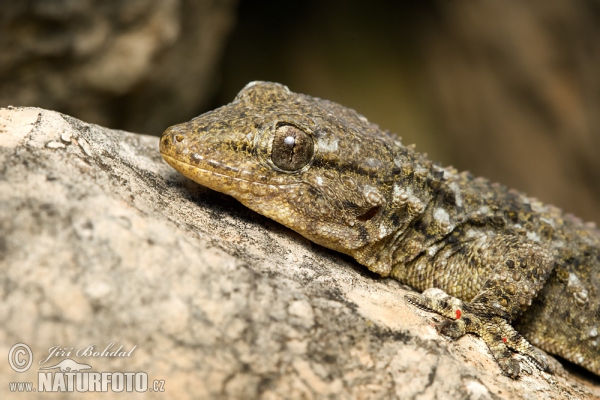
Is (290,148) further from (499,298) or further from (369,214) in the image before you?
(499,298)

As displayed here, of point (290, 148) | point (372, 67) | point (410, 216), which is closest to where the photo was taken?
point (290, 148)

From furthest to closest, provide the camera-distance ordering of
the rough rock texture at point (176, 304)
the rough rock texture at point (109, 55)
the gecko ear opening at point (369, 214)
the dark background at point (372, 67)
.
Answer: the dark background at point (372, 67)
the rough rock texture at point (109, 55)
the gecko ear opening at point (369, 214)
the rough rock texture at point (176, 304)

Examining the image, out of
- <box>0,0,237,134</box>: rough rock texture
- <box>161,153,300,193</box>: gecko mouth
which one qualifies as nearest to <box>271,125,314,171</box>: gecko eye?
<box>161,153,300,193</box>: gecko mouth

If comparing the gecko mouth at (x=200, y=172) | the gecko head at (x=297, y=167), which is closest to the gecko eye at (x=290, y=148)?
the gecko head at (x=297, y=167)

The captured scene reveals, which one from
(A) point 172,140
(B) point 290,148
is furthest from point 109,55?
(B) point 290,148

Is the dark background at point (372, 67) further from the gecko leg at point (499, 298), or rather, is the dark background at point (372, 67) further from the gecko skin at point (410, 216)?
the gecko leg at point (499, 298)

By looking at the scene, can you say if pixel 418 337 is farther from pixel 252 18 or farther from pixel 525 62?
pixel 252 18

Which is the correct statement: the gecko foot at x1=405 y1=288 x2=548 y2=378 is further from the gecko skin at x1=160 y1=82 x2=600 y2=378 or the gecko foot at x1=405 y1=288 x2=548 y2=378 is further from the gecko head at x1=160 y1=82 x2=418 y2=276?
the gecko head at x1=160 y1=82 x2=418 y2=276
